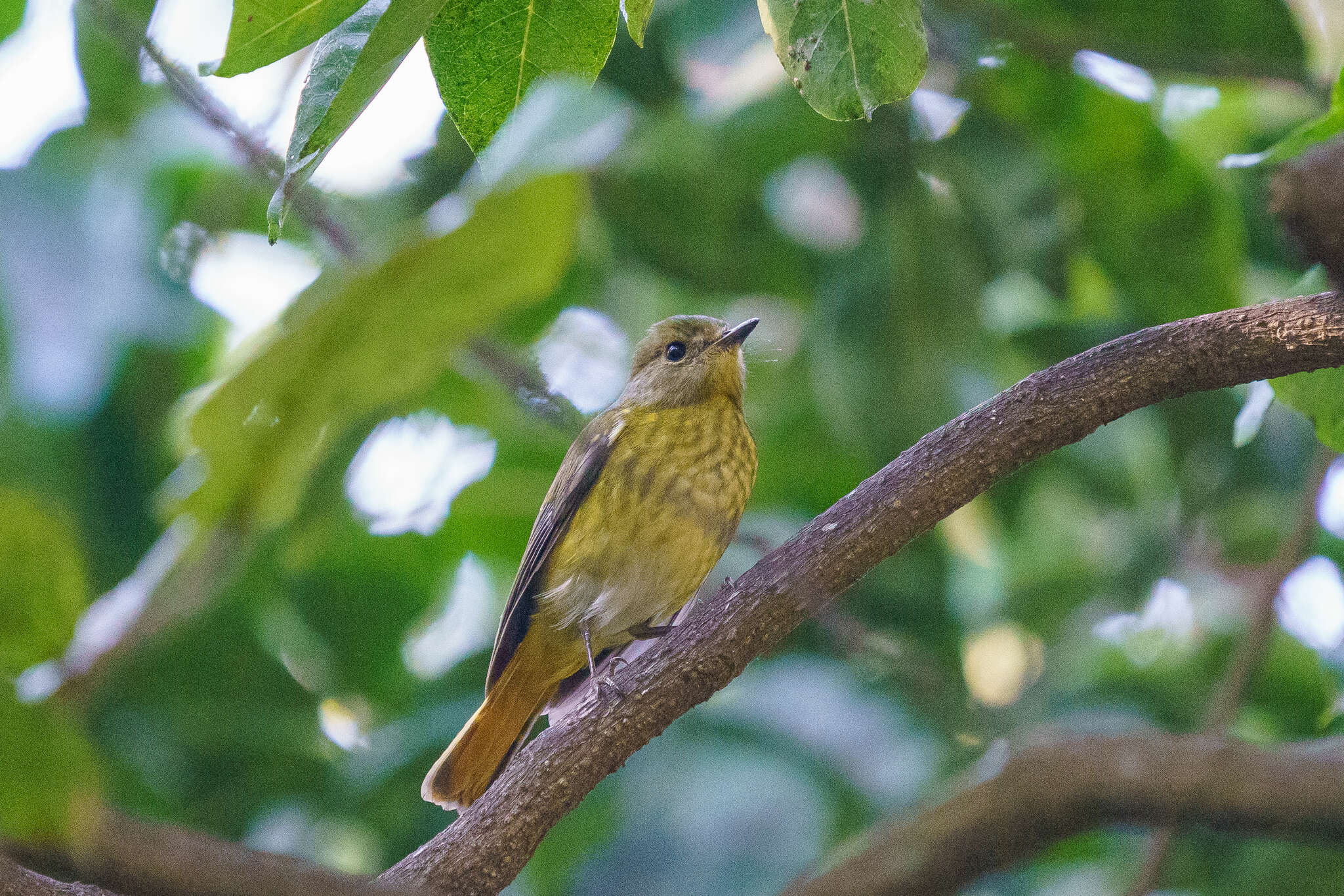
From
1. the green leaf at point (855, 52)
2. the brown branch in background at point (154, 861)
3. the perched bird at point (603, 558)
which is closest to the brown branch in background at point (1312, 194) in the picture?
the green leaf at point (855, 52)

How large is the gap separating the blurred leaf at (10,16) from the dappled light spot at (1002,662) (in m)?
3.58

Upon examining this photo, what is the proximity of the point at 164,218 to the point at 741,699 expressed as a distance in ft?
7.91

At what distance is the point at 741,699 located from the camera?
4.15m

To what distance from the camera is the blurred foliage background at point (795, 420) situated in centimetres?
365

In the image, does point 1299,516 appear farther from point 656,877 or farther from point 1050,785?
point 1050,785

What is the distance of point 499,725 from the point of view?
3.49m

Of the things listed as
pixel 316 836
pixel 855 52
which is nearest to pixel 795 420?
pixel 316 836

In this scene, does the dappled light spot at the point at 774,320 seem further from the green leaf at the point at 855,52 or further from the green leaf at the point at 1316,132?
the green leaf at the point at 855,52

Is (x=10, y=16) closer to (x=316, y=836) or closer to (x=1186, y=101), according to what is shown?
(x=316, y=836)

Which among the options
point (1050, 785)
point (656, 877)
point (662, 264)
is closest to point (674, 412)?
point (662, 264)

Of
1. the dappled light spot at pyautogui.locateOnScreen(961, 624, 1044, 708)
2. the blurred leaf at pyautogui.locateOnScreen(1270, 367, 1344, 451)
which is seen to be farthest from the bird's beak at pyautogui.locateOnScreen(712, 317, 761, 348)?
the blurred leaf at pyautogui.locateOnScreen(1270, 367, 1344, 451)

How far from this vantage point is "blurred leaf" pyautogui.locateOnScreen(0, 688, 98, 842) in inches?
32.2

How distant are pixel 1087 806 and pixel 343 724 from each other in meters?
3.64

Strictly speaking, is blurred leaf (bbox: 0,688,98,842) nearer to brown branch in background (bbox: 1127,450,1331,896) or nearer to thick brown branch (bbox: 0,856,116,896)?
thick brown branch (bbox: 0,856,116,896)
